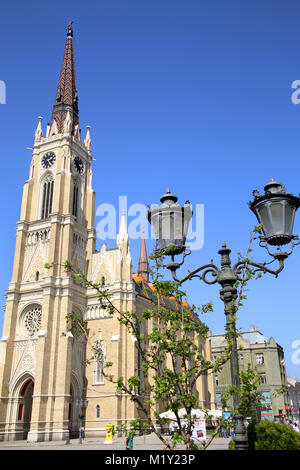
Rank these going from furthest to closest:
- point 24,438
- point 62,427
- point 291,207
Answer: point 24,438 < point 62,427 < point 291,207

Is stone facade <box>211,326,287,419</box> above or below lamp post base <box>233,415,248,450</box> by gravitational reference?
above

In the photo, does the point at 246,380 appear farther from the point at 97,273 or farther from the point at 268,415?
the point at 268,415

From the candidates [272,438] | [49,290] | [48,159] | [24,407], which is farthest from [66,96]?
[272,438]

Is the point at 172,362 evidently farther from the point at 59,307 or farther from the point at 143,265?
the point at 143,265

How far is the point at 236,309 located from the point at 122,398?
35.8m

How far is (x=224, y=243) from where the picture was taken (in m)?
7.61

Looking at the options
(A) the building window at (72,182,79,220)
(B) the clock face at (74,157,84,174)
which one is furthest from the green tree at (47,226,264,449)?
(B) the clock face at (74,157,84,174)

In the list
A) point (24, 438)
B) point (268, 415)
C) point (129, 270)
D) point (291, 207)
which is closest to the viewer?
point (291, 207)

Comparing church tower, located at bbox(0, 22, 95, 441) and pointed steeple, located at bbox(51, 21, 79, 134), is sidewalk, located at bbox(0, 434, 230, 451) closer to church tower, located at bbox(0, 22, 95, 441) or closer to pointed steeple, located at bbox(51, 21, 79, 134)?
church tower, located at bbox(0, 22, 95, 441)

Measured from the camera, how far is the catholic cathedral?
37.0 m

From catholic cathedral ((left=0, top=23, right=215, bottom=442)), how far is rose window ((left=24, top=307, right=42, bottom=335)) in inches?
4.1

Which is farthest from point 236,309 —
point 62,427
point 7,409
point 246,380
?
point 7,409

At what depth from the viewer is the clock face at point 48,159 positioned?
48.6 meters

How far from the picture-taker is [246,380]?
622 cm
